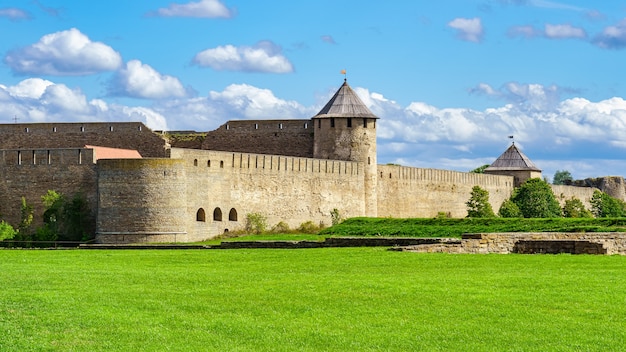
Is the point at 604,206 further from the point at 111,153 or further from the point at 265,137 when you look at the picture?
the point at 111,153

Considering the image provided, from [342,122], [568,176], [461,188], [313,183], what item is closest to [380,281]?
[313,183]

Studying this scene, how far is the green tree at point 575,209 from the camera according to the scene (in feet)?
206

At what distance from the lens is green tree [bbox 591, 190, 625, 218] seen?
223 feet

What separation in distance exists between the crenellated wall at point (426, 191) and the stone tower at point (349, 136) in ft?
6.80

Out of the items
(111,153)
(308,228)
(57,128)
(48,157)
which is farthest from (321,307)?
(57,128)

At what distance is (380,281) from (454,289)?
1.35 m

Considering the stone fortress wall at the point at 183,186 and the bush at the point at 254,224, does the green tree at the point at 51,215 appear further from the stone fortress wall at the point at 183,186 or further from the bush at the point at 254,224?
the bush at the point at 254,224

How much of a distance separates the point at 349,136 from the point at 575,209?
2419 centimetres

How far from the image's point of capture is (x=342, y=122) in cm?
4491

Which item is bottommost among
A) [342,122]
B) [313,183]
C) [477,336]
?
[477,336]

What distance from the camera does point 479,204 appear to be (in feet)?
182

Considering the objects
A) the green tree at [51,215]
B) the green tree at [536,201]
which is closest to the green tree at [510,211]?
the green tree at [536,201]

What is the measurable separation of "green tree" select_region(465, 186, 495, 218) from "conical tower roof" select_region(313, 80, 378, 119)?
11463 millimetres

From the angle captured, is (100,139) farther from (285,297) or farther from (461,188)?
(285,297)
